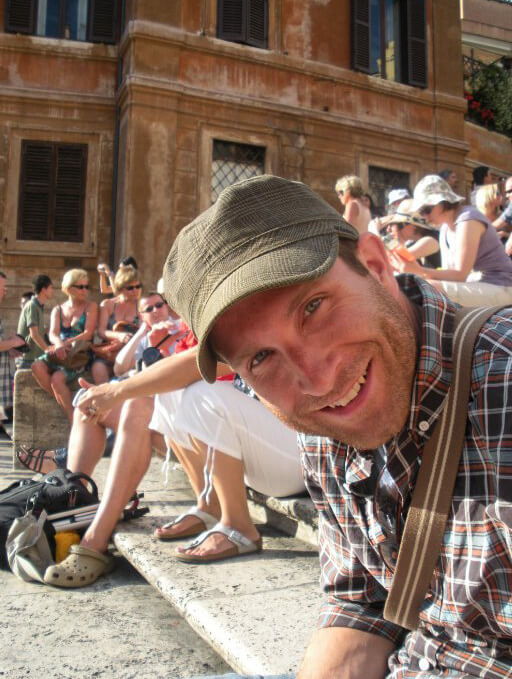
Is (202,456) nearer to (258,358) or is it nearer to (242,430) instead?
(242,430)

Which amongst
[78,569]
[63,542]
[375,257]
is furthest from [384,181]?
[375,257]

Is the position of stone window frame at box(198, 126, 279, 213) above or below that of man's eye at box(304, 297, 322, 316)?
above

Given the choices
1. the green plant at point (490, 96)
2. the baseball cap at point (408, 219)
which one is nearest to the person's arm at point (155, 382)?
the baseball cap at point (408, 219)

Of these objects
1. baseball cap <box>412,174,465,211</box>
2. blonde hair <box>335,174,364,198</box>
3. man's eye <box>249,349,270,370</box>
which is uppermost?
blonde hair <box>335,174,364,198</box>

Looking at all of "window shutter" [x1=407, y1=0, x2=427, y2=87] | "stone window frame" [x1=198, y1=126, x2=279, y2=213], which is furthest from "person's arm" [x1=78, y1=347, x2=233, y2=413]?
"window shutter" [x1=407, y1=0, x2=427, y2=87]

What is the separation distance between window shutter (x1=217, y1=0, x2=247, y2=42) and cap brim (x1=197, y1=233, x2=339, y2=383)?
506 inches

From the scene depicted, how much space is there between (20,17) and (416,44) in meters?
8.59

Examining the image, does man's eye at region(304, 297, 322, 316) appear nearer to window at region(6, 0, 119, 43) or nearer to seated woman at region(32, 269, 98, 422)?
seated woman at region(32, 269, 98, 422)

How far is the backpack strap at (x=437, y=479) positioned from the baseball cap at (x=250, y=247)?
27 cm

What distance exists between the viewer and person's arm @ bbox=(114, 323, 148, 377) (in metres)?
5.19

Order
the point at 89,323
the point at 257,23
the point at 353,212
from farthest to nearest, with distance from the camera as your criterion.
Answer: the point at 257,23 < the point at 89,323 < the point at 353,212

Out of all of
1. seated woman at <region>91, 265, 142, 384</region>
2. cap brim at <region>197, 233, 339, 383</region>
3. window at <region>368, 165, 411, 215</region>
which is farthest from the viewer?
window at <region>368, 165, 411, 215</region>

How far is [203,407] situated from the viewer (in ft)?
9.48

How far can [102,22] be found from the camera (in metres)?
12.7
